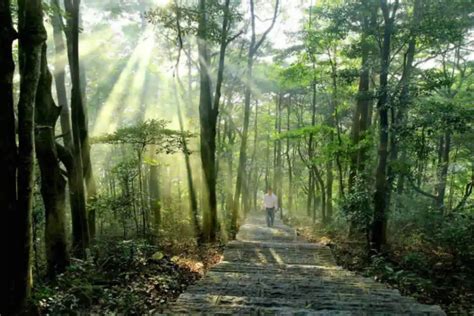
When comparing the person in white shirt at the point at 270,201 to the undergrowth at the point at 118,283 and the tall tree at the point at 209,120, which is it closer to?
the tall tree at the point at 209,120

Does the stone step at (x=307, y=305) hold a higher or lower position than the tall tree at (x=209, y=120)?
lower

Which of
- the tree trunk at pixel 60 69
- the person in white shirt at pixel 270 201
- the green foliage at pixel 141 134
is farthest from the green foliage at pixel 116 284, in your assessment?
the person in white shirt at pixel 270 201

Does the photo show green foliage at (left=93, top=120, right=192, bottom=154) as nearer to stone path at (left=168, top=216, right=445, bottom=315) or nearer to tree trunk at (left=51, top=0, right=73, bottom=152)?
tree trunk at (left=51, top=0, right=73, bottom=152)

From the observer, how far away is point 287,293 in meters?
5.84

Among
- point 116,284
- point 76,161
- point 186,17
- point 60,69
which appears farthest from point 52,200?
point 186,17

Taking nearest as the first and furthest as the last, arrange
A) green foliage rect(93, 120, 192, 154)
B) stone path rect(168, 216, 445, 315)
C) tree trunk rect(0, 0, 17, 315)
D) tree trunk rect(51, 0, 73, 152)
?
tree trunk rect(0, 0, 17, 315) < stone path rect(168, 216, 445, 315) < green foliage rect(93, 120, 192, 154) < tree trunk rect(51, 0, 73, 152)

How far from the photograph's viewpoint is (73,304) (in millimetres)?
4844

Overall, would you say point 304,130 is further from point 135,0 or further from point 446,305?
point 446,305

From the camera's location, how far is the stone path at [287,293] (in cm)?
459

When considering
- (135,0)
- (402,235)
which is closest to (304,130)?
(402,235)

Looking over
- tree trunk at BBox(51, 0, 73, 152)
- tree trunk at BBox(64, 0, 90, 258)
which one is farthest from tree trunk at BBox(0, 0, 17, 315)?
tree trunk at BBox(51, 0, 73, 152)

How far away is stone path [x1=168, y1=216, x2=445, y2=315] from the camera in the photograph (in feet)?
15.0

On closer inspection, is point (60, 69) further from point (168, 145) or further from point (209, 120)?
point (209, 120)

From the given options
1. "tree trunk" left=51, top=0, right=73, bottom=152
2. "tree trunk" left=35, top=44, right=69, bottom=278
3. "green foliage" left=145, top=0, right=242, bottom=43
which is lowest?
"tree trunk" left=35, top=44, right=69, bottom=278
